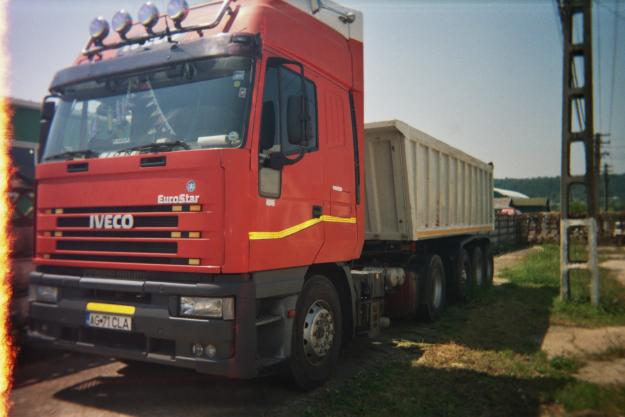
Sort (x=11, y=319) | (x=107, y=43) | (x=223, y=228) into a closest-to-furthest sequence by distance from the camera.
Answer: (x=223, y=228) → (x=107, y=43) → (x=11, y=319)

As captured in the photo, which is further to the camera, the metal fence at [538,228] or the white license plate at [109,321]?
the metal fence at [538,228]

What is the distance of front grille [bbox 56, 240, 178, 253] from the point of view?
12.8ft

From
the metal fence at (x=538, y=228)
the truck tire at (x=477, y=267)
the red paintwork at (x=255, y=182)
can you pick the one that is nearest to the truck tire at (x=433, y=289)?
the truck tire at (x=477, y=267)

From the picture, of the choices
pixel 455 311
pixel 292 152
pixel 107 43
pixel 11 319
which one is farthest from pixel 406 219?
pixel 11 319

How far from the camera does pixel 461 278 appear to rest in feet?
30.1

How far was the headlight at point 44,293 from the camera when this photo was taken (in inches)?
173

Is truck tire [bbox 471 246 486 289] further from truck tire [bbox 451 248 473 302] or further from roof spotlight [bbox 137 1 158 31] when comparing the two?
roof spotlight [bbox 137 1 158 31]

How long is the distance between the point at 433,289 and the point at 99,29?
19.1ft

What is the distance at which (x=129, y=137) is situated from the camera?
420 centimetres

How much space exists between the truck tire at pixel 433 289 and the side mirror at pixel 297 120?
13.8 feet

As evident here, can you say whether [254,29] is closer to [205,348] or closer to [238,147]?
[238,147]

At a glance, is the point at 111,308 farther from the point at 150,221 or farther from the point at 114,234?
the point at 150,221

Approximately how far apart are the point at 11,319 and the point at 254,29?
4143mm

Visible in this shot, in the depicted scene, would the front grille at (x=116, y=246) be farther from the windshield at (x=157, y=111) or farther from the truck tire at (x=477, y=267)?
the truck tire at (x=477, y=267)
